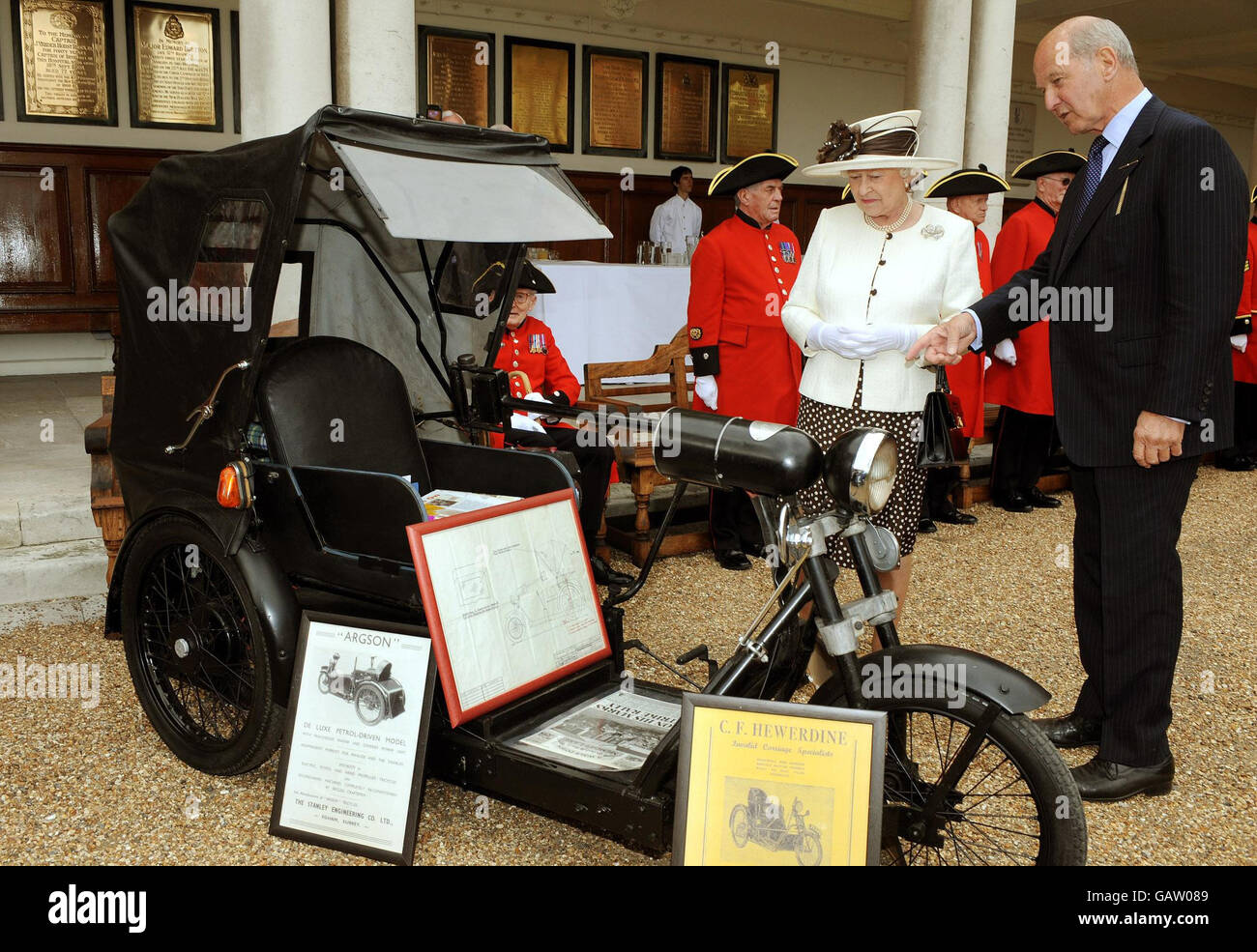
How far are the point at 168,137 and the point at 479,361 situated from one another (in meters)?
7.09

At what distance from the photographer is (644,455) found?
16.1 feet

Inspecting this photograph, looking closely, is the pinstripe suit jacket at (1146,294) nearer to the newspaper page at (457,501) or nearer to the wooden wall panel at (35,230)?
the newspaper page at (457,501)

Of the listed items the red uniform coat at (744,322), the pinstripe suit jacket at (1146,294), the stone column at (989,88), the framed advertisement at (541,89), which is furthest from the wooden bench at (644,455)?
the framed advertisement at (541,89)

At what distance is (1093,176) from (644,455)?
8.21 feet

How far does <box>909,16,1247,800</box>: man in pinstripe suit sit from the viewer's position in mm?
2490

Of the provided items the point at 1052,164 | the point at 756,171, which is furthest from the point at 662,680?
the point at 1052,164

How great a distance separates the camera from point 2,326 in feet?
27.8

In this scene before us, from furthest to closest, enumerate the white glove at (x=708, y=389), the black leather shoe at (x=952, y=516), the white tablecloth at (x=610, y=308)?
the white tablecloth at (x=610, y=308) → the black leather shoe at (x=952, y=516) → the white glove at (x=708, y=389)

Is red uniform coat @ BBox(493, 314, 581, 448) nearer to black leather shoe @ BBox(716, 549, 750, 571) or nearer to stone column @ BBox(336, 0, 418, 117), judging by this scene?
black leather shoe @ BBox(716, 549, 750, 571)

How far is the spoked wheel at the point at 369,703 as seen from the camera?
2.43 meters

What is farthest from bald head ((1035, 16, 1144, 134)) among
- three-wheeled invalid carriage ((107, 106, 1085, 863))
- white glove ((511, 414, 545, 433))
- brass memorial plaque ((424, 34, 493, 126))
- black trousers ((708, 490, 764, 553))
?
brass memorial plaque ((424, 34, 493, 126))

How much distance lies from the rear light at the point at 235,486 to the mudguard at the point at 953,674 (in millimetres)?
1494

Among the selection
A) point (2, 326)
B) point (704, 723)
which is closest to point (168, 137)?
point (2, 326)

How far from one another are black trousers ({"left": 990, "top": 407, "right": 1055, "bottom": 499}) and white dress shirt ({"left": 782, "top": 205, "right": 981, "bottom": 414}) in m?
3.22
